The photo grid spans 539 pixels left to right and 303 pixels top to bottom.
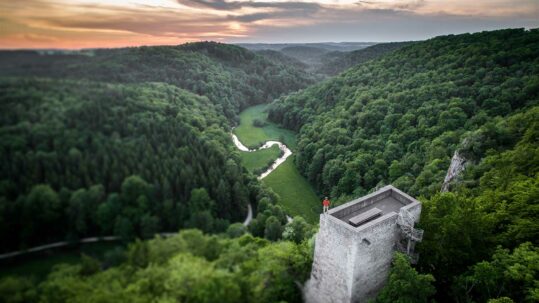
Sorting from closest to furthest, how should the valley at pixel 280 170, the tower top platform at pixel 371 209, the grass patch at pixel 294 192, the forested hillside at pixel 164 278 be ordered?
1. the forested hillside at pixel 164 278
2. the tower top platform at pixel 371 209
3. the grass patch at pixel 294 192
4. the valley at pixel 280 170

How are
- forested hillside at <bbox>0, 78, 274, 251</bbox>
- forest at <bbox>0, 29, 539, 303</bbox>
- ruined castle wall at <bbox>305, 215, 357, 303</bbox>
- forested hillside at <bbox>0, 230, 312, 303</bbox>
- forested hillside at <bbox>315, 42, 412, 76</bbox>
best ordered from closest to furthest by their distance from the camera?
forested hillside at <bbox>0, 78, 274, 251</bbox>
forest at <bbox>0, 29, 539, 303</bbox>
forested hillside at <bbox>0, 230, 312, 303</bbox>
ruined castle wall at <bbox>305, 215, 357, 303</bbox>
forested hillside at <bbox>315, 42, 412, 76</bbox>

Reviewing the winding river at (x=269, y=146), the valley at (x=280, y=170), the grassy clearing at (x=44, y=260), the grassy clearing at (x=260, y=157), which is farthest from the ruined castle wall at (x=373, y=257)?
the grassy clearing at (x=260, y=157)

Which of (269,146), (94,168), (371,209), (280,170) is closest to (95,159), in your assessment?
(94,168)

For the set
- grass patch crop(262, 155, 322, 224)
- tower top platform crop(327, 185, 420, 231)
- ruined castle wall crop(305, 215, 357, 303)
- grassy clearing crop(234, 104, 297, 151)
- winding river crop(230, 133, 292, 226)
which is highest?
tower top platform crop(327, 185, 420, 231)

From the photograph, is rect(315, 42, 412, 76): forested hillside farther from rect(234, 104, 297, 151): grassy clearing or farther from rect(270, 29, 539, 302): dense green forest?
rect(234, 104, 297, 151): grassy clearing

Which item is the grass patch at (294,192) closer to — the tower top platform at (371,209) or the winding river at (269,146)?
the winding river at (269,146)

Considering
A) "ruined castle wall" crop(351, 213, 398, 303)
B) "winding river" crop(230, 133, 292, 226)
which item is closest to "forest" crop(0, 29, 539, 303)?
"ruined castle wall" crop(351, 213, 398, 303)

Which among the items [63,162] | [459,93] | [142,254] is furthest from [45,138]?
[459,93]
